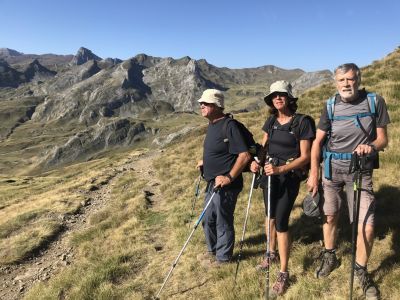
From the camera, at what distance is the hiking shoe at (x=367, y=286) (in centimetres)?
637

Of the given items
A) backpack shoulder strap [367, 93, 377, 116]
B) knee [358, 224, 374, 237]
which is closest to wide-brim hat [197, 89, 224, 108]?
backpack shoulder strap [367, 93, 377, 116]

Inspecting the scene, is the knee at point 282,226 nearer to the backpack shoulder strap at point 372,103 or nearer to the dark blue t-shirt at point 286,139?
the dark blue t-shirt at point 286,139

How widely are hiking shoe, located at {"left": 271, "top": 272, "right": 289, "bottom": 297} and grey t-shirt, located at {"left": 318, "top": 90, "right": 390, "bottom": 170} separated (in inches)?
91.3

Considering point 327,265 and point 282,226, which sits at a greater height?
point 282,226

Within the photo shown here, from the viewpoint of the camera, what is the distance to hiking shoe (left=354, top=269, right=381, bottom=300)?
251 inches

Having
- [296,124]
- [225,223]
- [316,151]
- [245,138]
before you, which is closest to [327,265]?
[316,151]

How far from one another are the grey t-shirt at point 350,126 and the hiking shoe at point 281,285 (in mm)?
2320

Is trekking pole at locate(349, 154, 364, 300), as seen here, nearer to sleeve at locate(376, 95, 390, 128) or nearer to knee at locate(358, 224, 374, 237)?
knee at locate(358, 224, 374, 237)

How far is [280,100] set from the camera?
7418mm

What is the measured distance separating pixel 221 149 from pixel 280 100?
6.05 feet

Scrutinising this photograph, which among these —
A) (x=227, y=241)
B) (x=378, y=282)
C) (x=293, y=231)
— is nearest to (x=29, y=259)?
(x=227, y=241)

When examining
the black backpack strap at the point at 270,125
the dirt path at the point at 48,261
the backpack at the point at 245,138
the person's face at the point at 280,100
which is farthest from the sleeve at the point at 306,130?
the dirt path at the point at 48,261

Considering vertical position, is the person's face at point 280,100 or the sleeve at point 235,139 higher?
the person's face at point 280,100

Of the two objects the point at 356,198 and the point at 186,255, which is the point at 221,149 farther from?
the point at 186,255
